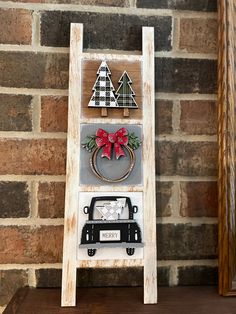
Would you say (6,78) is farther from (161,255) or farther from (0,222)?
(161,255)

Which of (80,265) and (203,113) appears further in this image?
(203,113)

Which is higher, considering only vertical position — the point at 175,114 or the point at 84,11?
the point at 84,11

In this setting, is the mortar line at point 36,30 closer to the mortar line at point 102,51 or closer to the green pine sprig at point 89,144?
the mortar line at point 102,51

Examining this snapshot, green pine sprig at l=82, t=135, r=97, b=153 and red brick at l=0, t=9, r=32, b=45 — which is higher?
red brick at l=0, t=9, r=32, b=45

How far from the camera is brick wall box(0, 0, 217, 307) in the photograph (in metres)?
0.73

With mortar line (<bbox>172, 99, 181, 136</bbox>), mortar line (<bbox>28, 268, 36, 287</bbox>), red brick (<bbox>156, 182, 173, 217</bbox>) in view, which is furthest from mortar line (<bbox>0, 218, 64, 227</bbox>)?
mortar line (<bbox>172, 99, 181, 136</bbox>)

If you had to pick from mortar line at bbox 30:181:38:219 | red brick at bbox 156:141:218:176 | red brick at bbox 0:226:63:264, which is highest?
red brick at bbox 156:141:218:176

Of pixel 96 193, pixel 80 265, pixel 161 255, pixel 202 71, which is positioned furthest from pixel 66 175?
pixel 202 71

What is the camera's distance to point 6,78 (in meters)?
0.73

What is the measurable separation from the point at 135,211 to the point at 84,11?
462 millimetres

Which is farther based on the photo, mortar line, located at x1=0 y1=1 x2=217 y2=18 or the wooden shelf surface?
mortar line, located at x1=0 y1=1 x2=217 y2=18

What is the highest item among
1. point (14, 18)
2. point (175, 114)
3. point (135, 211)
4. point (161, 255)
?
point (14, 18)

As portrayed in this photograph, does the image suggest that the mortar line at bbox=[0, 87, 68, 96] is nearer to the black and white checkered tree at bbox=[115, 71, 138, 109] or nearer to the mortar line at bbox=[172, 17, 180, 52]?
the black and white checkered tree at bbox=[115, 71, 138, 109]

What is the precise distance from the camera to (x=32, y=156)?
731mm
